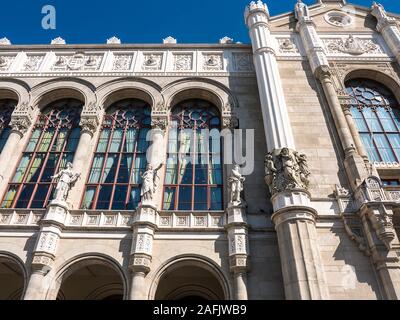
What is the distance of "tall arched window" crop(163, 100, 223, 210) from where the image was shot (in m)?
15.3

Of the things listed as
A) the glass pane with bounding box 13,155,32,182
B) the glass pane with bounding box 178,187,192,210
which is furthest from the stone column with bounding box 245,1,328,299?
the glass pane with bounding box 13,155,32,182

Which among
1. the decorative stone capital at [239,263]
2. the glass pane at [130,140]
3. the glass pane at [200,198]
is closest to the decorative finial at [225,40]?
the glass pane at [130,140]

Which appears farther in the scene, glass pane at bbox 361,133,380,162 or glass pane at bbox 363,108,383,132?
glass pane at bbox 363,108,383,132

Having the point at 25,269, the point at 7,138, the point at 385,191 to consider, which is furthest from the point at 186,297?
the point at 7,138

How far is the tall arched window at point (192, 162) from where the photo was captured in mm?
15312

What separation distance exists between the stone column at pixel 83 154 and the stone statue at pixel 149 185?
3.11 meters

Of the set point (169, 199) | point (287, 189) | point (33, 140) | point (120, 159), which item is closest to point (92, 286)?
point (169, 199)

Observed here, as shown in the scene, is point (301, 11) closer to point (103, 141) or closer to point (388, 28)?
point (388, 28)

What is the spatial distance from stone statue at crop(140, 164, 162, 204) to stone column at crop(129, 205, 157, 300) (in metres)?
0.48

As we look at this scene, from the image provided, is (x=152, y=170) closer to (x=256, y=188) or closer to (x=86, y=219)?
(x=86, y=219)

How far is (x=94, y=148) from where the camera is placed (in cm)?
1716

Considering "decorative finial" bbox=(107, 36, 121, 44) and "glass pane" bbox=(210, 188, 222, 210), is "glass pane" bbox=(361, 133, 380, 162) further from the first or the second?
"decorative finial" bbox=(107, 36, 121, 44)

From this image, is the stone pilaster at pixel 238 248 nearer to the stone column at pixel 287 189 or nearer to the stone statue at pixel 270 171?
the stone column at pixel 287 189
